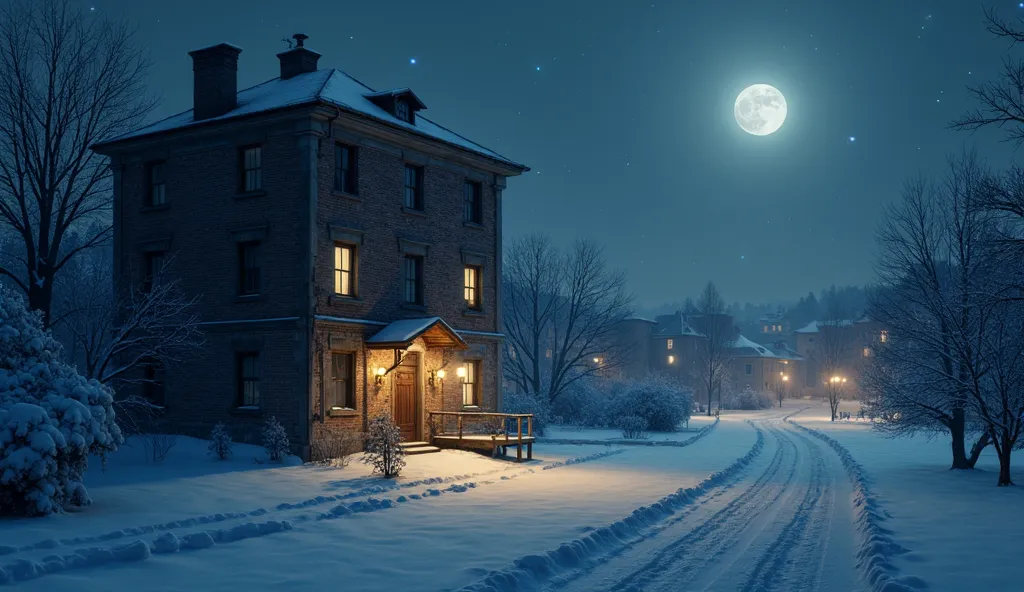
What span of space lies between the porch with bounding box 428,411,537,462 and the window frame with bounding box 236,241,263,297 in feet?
22.5

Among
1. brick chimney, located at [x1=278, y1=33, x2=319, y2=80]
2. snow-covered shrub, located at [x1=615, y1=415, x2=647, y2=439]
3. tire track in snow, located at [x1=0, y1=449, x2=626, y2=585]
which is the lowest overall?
snow-covered shrub, located at [x1=615, y1=415, x2=647, y2=439]

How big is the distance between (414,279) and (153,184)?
8752 mm

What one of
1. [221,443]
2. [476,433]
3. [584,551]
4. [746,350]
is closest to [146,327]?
[221,443]

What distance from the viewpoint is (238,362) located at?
25.2 metres

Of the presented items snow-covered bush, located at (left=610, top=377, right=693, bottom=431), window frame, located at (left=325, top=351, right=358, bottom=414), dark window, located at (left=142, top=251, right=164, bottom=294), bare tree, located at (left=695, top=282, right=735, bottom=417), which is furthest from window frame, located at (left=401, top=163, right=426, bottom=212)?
bare tree, located at (left=695, top=282, right=735, bottom=417)

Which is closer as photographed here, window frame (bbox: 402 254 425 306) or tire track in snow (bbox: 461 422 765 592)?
tire track in snow (bbox: 461 422 765 592)

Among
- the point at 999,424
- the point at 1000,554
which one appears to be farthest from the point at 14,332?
the point at 999,424

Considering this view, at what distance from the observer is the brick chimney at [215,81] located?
26625 mm

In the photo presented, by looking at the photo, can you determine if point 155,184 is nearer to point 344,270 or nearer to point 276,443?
point 344,270

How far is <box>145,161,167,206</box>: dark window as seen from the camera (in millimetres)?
27250

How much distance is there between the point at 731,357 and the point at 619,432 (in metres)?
67.3

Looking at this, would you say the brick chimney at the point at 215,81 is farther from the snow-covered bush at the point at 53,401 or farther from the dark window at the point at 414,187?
the snow-covered bush at the point at 53,401

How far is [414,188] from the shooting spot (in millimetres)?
28250

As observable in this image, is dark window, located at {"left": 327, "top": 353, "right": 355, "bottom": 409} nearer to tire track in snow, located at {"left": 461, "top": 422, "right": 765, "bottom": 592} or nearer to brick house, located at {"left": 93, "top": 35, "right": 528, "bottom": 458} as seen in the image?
brick house, located at {"left": 93, "top": 35, "right": 528, "bottom": 458}
